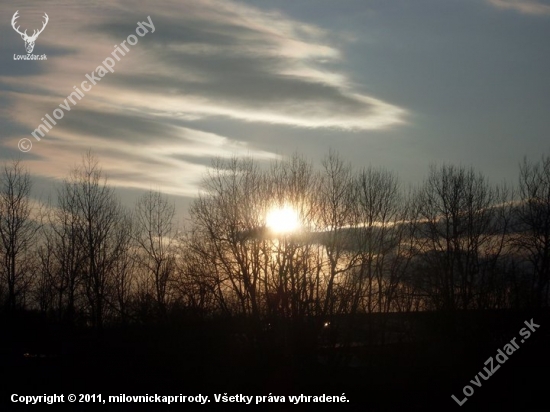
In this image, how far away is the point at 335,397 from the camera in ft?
76.3

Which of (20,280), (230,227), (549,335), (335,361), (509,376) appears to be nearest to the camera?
(509,376)

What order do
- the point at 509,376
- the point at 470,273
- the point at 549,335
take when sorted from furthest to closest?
the point at 470,273 → the point at 549,335 → the point at 509,376

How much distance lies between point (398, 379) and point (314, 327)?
4.51 metres

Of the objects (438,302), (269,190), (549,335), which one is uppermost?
(269,190)

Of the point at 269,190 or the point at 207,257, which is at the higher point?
the point at 269,190

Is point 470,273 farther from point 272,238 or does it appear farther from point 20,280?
point 20,280

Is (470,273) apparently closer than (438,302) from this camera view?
No

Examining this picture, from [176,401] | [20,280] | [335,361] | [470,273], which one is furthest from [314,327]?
[20,280]

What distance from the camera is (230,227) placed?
36719 millimetres

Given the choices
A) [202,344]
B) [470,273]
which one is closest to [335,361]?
[202,344]
